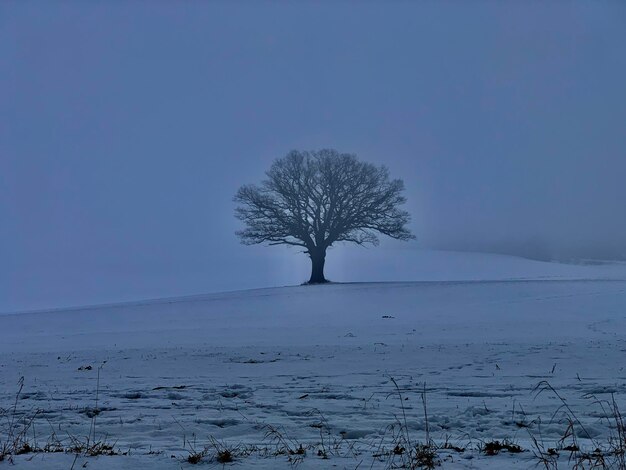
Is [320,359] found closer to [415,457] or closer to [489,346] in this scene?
[489,346]

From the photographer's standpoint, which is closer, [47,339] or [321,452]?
[321,452]

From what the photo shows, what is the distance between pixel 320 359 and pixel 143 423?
19.6ft

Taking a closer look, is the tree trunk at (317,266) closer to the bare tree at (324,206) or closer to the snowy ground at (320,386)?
the bare tree at (324,206)

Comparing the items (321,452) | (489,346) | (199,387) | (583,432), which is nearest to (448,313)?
(489,346)

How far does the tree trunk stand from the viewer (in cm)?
4088

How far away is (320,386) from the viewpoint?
8.83 meters

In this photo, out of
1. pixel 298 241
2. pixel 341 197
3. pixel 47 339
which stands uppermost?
pixel 341 197

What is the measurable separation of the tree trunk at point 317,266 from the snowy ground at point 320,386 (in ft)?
55.8

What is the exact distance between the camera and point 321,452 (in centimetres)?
475

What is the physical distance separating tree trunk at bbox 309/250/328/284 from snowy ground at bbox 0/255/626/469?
17.0m

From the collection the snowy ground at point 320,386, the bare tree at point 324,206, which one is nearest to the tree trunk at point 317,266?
the bare tree at point 324,206

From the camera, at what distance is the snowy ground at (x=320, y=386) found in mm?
5277

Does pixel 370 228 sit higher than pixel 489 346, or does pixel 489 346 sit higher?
pixel 370 228

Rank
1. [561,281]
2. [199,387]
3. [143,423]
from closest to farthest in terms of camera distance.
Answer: [143,423]
[199,387]
[561,281]
